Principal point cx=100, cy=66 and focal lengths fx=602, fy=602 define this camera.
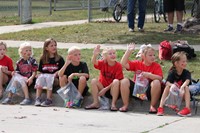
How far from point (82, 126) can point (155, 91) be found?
5.22ft

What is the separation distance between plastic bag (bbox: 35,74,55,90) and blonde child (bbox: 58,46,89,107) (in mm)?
234

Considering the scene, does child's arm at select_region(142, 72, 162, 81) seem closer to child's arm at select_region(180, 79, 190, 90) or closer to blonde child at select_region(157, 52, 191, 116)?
blonde child at select_region(157, 52, 191, 116)

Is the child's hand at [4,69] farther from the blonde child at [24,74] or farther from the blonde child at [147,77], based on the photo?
the blonde child at [147,77]

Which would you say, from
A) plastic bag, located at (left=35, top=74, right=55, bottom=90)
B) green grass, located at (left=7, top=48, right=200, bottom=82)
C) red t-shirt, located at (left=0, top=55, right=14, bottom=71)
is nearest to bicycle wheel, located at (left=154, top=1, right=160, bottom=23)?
green grass, located at (left=7, top=48, right=200, bottom=82)

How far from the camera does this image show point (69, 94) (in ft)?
32.3

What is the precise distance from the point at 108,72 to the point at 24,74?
1.58m

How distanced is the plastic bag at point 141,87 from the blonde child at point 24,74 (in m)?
1.88

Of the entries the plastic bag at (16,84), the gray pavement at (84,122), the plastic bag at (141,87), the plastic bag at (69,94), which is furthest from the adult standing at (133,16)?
the gray pavement at (84,122)

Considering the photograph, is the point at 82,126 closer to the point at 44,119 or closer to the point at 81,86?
the point at 44,119

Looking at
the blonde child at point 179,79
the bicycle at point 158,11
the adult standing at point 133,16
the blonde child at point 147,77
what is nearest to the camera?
the blonde child at point 179,79

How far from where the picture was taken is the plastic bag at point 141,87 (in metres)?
9.48

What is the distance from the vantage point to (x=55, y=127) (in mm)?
8234

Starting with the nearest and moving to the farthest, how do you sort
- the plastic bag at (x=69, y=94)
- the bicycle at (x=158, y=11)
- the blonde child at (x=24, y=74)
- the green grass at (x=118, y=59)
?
the plastic bag at (x=69, y=94) < the blonde child at (x=24, y=74) < the green grass at (x=118, y=59) < the bicycle at (x=158, y=11)

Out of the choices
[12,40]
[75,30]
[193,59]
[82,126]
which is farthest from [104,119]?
[75,30]
